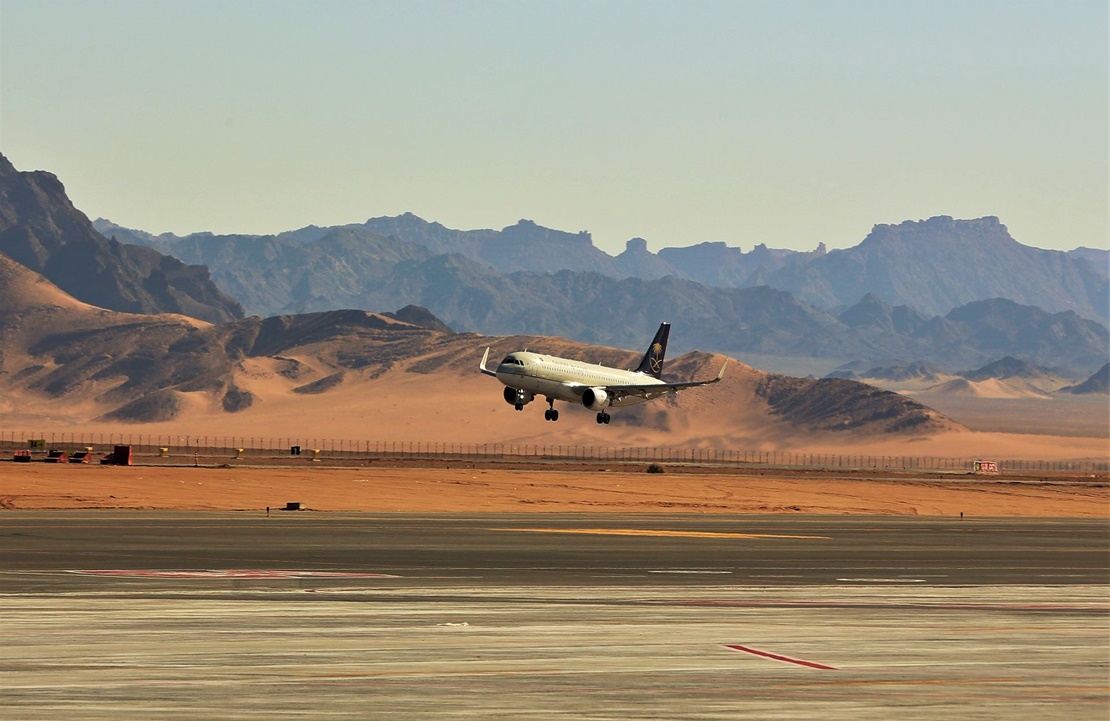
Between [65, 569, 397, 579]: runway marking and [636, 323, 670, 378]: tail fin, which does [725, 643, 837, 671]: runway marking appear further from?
[636, 323, 670, 378]: tail fin

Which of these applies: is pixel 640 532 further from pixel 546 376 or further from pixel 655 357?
pixel 655 357

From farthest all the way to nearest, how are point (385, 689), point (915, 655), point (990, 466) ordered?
point (990, 466) → point (915, 655) → point (385, 689)

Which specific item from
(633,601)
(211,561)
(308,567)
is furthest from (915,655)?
(211,561)

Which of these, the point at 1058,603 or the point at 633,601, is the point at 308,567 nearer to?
the point at 633,601

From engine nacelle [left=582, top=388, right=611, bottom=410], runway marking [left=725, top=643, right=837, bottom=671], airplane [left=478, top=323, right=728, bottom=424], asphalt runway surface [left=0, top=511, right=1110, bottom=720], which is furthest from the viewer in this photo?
engine nacelle [left=582, top=388, right=611, bottom=410]

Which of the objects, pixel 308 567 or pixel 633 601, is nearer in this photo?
pixel 633 601

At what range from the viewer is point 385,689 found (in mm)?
22688

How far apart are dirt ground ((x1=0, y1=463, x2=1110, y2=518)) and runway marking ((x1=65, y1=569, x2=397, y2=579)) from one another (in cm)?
3194

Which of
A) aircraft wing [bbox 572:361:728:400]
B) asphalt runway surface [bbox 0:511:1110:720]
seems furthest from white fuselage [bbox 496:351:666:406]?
asphalt runway surface [bbox 0:511:1110:720]

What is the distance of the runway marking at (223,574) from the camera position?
1511 inches

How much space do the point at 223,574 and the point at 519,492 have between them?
57.6 m

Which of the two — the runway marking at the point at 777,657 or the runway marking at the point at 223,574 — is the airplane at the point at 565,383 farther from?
the runway marking at the point at 777,657

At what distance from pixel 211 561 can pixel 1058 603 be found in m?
22.6

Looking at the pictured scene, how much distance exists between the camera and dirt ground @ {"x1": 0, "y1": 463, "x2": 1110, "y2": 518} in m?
79.2
